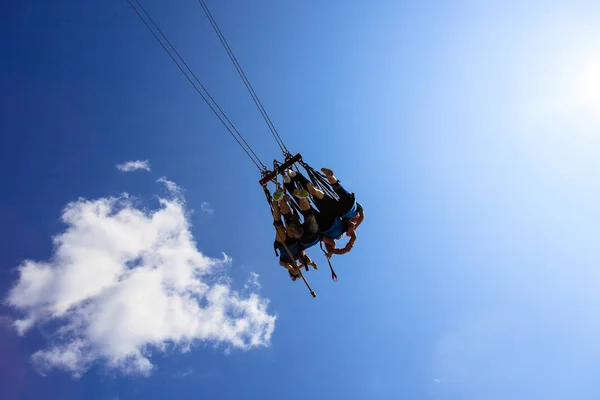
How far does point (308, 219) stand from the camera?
7.62 metres

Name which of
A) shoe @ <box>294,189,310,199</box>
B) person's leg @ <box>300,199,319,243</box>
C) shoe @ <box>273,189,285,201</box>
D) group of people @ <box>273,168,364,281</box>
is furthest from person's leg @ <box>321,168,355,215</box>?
shoe @ <box>273,189,285,201</box>

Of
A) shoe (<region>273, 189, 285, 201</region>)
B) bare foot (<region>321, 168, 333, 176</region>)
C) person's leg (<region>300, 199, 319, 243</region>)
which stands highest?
bare foot (<region>321, 168, 333, 176</region>)

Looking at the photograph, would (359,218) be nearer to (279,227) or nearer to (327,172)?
(327,172)

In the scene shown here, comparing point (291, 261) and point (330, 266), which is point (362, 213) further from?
point (291, 261)

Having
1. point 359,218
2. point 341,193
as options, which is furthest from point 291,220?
point 359,218

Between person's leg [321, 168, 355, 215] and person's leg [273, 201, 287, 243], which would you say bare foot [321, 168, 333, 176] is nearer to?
person's leg [321, 168, 355, 215]

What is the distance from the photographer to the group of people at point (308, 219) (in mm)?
7594

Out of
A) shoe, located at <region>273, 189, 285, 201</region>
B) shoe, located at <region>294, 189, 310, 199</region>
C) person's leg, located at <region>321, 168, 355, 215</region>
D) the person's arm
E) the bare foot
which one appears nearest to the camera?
shoe, located at <region>294, 189, 310, 199</region>

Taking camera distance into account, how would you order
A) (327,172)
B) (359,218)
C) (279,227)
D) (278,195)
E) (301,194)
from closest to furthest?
1. (301,194)
2. (278,195)
3. (279,227)
4. (327,172)
5. (359,218)

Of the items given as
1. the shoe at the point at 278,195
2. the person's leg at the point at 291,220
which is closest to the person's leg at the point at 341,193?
the person's leg at the point at 291,220

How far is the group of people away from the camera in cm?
759

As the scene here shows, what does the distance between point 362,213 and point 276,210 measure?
236cm

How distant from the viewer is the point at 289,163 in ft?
28.0

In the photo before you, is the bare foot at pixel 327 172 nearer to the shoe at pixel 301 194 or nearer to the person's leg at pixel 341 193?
the person's leg at pixel 341 193
